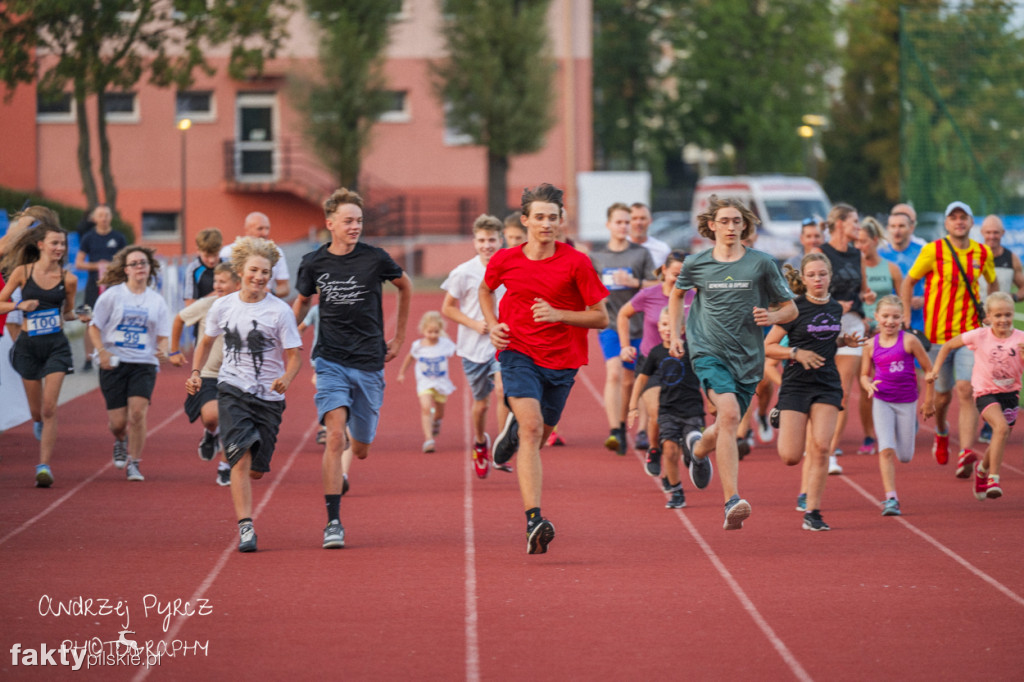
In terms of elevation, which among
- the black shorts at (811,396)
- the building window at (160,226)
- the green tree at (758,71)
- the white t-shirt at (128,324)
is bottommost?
the black shorts at (811,396)

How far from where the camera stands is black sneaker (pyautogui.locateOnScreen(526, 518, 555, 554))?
25.5ft

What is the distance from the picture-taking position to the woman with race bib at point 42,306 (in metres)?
10.9

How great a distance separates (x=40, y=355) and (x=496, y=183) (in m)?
29.9

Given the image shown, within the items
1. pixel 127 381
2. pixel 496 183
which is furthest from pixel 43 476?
pixel 496 183

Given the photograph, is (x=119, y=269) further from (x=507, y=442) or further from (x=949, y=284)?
(x=949, y=284)

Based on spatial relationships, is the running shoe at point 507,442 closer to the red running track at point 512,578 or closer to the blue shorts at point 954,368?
the red running track at point 512,578

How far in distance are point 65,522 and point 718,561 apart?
4.20 meters

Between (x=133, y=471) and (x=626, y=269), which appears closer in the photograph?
(x=133, y=471)

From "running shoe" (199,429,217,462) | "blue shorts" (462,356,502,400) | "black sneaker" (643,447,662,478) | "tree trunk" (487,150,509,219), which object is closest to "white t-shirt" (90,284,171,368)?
"running shoe" (199,429,217,462)

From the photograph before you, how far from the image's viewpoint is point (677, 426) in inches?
376

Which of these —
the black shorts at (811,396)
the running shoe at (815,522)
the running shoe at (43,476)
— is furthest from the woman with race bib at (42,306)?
the running shoe at (815,522)

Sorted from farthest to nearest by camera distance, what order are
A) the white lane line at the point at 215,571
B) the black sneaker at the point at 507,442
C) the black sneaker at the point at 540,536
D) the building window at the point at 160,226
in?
the building window at the point at 160,226, the black sneaker at the point at 507,442, the black sneaker at the point at 540,536, the white lane line at the point at 215,571

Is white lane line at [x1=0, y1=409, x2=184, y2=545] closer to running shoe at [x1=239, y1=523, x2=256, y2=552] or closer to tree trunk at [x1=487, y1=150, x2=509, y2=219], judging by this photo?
running shoe at [x1=239, y1=523, x2=256, y2=552]

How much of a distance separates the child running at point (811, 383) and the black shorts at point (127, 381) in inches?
183
